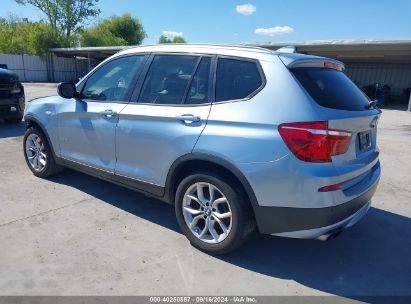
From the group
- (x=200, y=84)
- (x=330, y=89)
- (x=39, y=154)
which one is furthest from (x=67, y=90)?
(x=330, y=89)

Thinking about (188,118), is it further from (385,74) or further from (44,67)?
(44,67)

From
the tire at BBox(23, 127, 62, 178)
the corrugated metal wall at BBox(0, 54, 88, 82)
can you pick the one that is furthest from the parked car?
the corrugated metal wall at BBox(0, 54, 88, 82)

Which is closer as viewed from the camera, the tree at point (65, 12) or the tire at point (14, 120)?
the tire at point (14, 120)

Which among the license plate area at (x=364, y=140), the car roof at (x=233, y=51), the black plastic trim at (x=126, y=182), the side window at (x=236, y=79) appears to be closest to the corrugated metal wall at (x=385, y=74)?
the license plate area at (x=364, y=140)

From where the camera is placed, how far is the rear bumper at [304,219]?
2.71 m

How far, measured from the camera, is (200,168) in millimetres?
3230

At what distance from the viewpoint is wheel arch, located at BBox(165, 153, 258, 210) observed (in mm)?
2891

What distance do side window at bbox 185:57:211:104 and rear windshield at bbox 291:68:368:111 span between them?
79 cm

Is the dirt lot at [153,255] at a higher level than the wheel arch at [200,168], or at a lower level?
lower

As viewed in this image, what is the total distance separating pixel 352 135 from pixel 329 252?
1258 mm

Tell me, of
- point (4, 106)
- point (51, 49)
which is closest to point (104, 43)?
point (51, 49)

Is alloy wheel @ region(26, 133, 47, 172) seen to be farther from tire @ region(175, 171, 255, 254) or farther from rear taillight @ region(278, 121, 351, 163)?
rear taillight @ region(278, 121, 351, 163)

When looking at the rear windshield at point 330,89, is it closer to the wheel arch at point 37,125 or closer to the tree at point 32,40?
the wheel arch at point 37,125

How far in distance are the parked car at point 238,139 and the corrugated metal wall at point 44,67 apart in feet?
116
